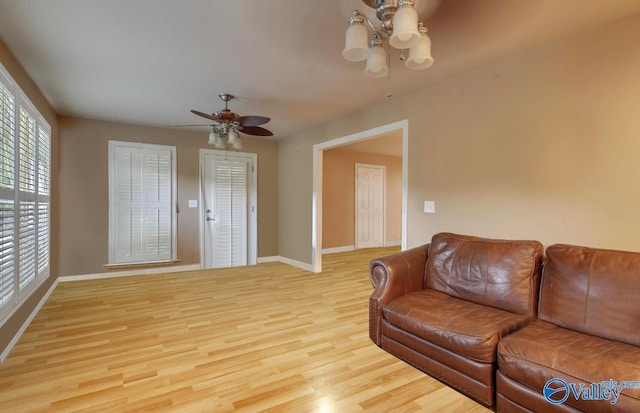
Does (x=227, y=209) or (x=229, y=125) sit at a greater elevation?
(x=229, y=125)

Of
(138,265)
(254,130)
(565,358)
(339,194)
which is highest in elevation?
(254,130)

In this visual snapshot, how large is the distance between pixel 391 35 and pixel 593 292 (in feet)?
6.19

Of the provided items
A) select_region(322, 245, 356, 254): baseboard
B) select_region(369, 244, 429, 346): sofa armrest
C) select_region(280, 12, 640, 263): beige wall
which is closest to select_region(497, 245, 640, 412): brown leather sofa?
select_region(280, 12, 640, 263): beige wall

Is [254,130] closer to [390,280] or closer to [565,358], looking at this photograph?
[390,280]

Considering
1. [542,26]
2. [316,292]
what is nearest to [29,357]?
[316,292]

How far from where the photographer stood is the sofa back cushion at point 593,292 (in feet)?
5.70

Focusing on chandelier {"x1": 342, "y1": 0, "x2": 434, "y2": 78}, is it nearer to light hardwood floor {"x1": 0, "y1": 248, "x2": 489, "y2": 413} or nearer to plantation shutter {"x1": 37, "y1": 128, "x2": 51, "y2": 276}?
light hardwood floor {"x1": 0, "y1": 248, "x2": 489, "y2": 413}

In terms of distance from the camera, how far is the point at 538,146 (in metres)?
2.46

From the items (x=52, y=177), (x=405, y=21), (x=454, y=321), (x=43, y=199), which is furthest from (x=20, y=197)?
(x=454, y=321)

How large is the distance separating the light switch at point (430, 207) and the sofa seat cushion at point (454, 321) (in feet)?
3.32

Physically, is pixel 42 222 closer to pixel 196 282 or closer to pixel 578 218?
pixel 196 282

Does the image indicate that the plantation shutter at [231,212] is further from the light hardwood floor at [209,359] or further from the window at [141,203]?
the light hardwood floor at [209,359]

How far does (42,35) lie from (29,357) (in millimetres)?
2382

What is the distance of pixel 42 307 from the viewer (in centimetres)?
346
